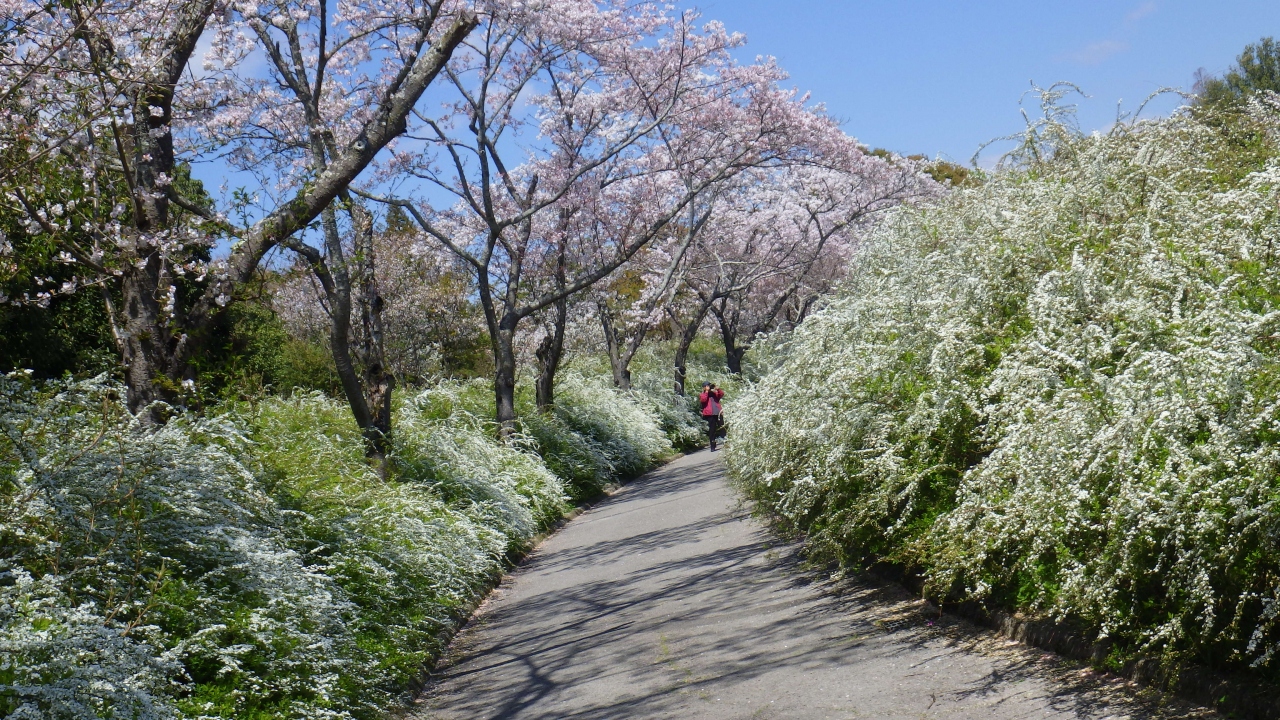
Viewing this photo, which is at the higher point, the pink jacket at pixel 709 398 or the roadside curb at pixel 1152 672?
the pink jacket at pixel 709 398

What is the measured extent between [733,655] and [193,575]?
335 centimetres

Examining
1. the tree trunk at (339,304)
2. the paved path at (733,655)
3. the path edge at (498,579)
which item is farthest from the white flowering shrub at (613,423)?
the paved path at (733,655)

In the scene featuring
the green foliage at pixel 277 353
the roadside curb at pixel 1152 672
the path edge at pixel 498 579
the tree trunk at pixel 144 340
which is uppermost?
the green foliage at pixel 277 353

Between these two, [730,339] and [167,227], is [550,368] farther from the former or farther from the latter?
[730,339]

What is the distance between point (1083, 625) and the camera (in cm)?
567

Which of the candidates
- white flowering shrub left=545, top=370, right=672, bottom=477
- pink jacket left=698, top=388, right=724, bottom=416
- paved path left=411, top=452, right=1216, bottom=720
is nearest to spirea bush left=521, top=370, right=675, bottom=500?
white flowering shrub left=545, top=370, right=672, bottom=477

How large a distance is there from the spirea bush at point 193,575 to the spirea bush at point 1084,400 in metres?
3.36

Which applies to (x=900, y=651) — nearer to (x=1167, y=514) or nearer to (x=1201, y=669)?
(x=1201, y=669)

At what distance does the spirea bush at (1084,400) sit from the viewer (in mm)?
4363

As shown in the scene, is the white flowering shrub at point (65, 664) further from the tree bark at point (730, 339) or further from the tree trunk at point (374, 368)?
the tree bark at point (730, 339)

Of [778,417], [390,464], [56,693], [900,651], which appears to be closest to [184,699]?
[56,693]

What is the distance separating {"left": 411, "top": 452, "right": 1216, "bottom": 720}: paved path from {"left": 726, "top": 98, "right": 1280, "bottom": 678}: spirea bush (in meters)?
0.36

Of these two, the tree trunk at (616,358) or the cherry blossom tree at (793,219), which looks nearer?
the tree trunk at (616,358)

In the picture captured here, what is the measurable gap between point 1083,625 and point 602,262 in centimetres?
1852
